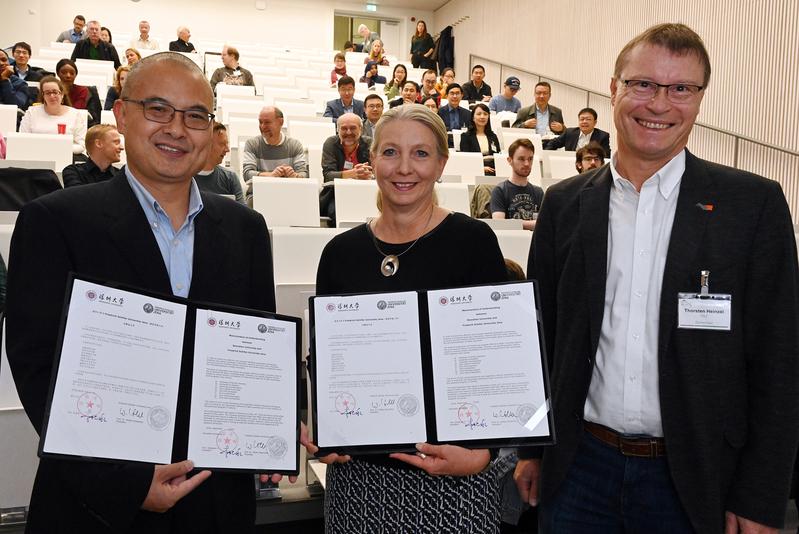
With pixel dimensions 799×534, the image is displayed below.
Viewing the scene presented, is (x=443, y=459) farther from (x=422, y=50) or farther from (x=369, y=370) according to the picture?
(x=422, y=50)

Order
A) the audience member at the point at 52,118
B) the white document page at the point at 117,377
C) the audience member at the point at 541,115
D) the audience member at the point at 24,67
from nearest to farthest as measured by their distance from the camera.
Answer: the white document page at the point at 117,377, the audience member at the point at 52,118, the audience member at the point at 24,67, the audience member at the point at 541,115

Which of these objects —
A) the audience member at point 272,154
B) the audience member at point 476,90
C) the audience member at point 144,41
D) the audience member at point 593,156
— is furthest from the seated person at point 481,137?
the audience member at point 144,41

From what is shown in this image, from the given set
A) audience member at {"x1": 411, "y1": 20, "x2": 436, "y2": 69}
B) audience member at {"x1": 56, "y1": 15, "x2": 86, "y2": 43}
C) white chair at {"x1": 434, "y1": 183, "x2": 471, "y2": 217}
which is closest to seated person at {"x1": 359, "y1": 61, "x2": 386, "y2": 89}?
audience member at {"x1": 411, "y1": 20, "x2": 436, "y2": 69}

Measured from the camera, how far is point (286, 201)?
5.49 m

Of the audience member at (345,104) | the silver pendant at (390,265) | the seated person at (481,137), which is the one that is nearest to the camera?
the silver pendant at (390,265)

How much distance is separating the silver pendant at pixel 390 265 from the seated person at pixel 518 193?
4.44 m

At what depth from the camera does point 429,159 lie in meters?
1.91

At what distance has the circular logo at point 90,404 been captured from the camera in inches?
53.8

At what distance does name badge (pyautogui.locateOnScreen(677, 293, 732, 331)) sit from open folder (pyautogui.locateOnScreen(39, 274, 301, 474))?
0.87 m

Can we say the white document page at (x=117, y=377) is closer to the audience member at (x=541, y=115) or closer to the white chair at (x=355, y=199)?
the white chair at (x=355, y=199)

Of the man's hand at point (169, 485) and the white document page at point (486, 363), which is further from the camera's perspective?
the white document page at point (486, 363)

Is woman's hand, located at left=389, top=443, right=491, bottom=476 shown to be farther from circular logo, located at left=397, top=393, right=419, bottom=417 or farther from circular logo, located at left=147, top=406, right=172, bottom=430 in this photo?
circular logo, located at left=147, top=406, right=172, bottom=430

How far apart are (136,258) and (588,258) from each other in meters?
1.02

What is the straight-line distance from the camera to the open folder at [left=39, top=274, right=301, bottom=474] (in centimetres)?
136
